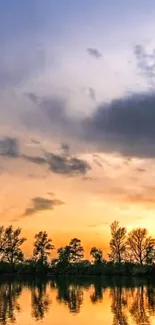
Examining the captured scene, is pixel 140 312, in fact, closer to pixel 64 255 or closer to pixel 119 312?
pixel 119 312

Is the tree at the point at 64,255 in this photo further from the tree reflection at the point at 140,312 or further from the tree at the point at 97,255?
the tree reflection at the point at 140,312

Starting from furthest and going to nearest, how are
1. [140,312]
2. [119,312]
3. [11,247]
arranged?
[11,247] < [119,312] < [140,312]

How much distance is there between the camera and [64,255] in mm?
154625

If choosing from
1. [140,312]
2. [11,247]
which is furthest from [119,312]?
[11,247]

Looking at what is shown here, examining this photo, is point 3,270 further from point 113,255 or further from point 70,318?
point 70,318

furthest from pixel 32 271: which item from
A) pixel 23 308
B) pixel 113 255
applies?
pixel 23 308

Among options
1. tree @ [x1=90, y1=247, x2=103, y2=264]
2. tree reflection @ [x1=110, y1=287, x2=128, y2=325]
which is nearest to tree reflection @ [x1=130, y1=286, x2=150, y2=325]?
tree reflection @ [x1=110, y1=287, x2=128, y2=325]

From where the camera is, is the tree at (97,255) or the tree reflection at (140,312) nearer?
the tree reflection at (140,312)

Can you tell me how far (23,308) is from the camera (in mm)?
45875

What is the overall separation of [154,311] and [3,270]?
103m

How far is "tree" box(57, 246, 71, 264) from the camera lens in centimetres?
→ 15198

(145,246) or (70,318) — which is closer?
(70,318)

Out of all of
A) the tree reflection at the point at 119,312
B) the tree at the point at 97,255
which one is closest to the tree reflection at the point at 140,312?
the tree reflection at the point at 119,312

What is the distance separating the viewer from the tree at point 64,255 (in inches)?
5983
